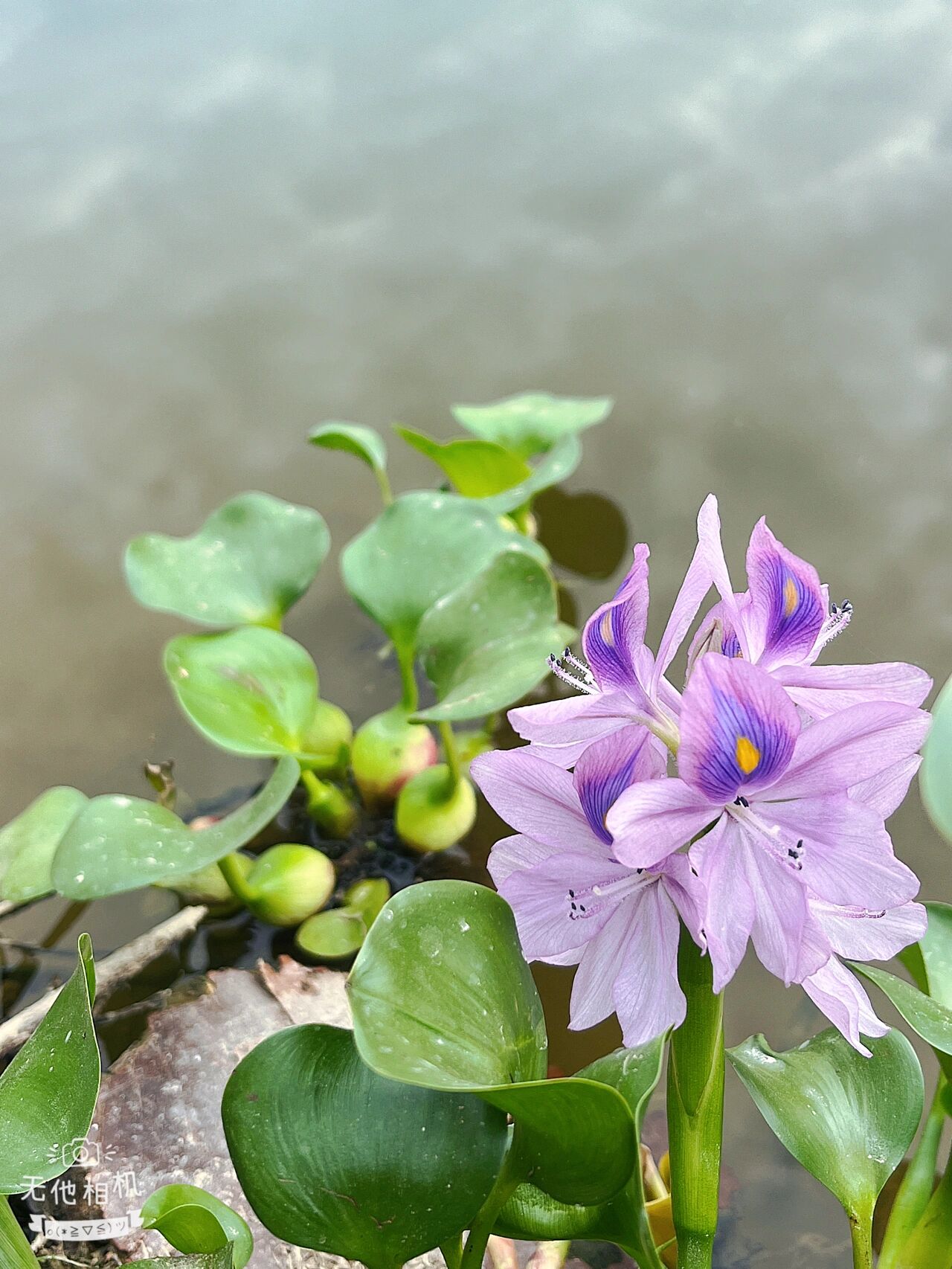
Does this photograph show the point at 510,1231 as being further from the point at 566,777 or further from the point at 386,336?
the point at 386,336

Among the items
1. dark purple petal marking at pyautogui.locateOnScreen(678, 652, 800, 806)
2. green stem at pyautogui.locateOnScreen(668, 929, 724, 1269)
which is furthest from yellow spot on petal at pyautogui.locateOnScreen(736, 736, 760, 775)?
green stem at pyautogui.locateOnScreen(668, 929, 724, 1269)

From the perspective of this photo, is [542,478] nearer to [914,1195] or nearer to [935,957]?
[935,957]

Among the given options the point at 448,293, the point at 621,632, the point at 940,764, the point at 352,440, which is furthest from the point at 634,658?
the point at 448,293

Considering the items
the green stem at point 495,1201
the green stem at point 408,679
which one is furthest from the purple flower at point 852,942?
the green stem at point 408,679

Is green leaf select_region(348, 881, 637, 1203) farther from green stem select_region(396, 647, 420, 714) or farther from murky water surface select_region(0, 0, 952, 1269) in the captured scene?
green stem select_region(396, 647, 420, 714)

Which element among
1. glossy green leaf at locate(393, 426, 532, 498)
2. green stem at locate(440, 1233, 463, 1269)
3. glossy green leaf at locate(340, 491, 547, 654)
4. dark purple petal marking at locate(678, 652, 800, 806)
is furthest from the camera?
glossy green leaf at locate(393, 426, 532, 498)

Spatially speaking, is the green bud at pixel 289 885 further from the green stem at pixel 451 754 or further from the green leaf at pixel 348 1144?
the green leaf at pixel 348 1144

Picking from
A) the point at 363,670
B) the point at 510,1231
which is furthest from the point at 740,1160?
the point at 363,670
